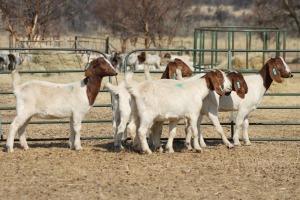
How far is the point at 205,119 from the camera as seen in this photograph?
15.5 meters

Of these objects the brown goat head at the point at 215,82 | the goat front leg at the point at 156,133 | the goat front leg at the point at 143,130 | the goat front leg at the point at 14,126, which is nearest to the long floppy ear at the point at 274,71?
the brown goat head at the point at 215,82

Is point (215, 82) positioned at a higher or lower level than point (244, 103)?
higher

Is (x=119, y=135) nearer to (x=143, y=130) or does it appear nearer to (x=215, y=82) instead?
(x=143, y=130)

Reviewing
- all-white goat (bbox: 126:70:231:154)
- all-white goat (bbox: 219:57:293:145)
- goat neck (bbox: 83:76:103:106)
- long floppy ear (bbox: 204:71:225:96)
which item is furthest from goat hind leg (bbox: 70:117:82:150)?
all-white goat (bbox: 219:57:293:145)

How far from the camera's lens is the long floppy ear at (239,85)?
11672 millimetres

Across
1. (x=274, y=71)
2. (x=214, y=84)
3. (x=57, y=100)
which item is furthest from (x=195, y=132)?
(x=57, y=100)

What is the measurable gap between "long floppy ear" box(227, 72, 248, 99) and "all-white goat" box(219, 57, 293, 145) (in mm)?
280

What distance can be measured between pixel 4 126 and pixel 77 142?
382 cm

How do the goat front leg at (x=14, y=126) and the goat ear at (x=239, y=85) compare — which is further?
the goat ear at (x=239, y=85)

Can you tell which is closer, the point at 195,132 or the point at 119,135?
the point at 195,132

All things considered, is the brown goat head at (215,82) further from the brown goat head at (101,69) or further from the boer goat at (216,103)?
the brown goat head at (101,69)

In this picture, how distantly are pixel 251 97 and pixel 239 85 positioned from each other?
493 millimetres

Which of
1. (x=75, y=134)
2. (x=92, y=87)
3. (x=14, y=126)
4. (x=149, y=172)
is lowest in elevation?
(x=149, y=172)

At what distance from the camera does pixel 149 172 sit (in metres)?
9.88
